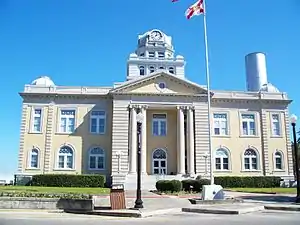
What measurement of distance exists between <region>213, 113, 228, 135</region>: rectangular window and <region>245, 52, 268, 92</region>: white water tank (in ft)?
68.6

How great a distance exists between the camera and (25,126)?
139ft

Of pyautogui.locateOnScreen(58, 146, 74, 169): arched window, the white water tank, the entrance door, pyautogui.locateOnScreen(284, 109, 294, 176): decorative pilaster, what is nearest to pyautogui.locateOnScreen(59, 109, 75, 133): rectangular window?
pyautogui.locateOnScreen(58, 146, 74, 169): arched window

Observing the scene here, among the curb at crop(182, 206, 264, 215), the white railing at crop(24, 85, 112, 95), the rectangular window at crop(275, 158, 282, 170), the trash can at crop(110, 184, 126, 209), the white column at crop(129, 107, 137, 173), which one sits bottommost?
the curb at crop(182, 206, 264, 215)

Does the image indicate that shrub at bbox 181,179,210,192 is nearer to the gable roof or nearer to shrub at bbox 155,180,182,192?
shrub at bbox 155,180,182,192

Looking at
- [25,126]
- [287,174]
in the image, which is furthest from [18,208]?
[287,174]

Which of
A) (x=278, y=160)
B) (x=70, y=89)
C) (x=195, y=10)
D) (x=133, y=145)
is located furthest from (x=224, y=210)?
(x=70, y=89)

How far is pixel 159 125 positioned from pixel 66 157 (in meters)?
12.1

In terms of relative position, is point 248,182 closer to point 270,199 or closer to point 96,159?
point 270,199

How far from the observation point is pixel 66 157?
1672 inches

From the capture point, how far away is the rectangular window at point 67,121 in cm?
4312

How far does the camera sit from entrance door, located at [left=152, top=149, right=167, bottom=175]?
43344 millimetres

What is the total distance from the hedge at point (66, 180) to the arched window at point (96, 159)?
3692 mm

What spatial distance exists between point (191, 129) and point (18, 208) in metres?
27.3

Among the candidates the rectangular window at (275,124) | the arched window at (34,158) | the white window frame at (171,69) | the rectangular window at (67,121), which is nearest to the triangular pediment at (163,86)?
the rectangular window at (67,121)
